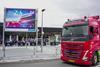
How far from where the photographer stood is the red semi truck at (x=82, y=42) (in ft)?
49.4

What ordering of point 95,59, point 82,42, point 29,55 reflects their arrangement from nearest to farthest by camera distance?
point 82,42
point 95,59
point 29,55

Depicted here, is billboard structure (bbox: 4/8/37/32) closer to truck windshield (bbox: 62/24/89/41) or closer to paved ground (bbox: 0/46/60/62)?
paved ground (bbox: 0/46/60/62)

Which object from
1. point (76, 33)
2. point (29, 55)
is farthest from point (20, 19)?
point (76, 33)

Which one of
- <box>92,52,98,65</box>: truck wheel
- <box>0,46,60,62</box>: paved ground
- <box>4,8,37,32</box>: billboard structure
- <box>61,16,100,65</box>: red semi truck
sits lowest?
<box>0,46,60,62</box>: paved ground

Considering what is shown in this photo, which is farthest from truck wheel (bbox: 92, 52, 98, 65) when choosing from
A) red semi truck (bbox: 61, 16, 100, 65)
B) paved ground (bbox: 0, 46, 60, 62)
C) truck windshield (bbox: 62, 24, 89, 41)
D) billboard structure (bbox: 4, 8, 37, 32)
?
billboard structure (bbox: 4, 8, 37, 32)

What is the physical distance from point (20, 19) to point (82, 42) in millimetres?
8248

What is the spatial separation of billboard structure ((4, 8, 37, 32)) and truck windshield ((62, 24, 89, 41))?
5958 mm

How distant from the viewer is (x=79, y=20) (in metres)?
16.1

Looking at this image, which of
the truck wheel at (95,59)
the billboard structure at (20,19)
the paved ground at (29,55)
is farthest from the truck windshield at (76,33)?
the billboard structure at (20,19)

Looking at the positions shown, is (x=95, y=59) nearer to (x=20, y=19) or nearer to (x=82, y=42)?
(x=82, y=42)

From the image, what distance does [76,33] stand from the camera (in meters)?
15.6

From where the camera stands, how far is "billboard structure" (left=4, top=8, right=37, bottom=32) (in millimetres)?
21069

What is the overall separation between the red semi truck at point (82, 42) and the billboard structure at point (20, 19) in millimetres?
6252

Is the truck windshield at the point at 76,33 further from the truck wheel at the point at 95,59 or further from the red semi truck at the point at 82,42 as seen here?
the truck wheel at the point at 95,59
